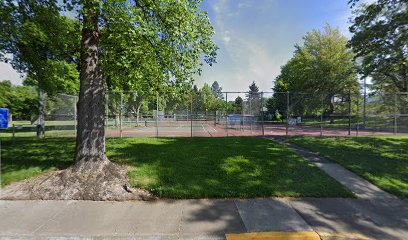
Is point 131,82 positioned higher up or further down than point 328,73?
further down

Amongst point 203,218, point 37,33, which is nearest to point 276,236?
point 203,218

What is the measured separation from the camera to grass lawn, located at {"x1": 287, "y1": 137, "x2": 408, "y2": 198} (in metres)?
5.68

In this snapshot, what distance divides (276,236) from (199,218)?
1.31m

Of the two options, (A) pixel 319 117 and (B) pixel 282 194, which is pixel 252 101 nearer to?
(A) pixel 319 117

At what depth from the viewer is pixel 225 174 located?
588 cm

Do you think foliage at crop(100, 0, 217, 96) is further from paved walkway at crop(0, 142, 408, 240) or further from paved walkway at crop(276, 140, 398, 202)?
paved walkway at crop(276, 140, 398, 202)

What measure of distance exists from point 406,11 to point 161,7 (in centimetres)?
1558

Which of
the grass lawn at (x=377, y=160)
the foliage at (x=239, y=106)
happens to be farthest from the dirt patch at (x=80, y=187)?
the foliage at (x=239, y=106)

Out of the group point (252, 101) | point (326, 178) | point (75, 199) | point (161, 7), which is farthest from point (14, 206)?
point (252, 101)

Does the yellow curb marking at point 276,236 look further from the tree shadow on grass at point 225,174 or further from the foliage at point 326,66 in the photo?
the foliage at point 326,66

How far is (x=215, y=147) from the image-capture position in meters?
9.02

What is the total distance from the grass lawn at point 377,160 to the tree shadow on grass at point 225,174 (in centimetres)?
126

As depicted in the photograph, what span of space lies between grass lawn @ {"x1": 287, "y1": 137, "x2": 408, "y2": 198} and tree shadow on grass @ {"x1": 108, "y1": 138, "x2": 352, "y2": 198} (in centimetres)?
126

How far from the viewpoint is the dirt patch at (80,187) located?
15.5 ft
